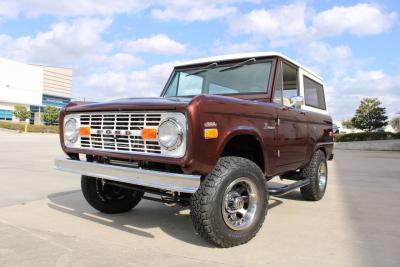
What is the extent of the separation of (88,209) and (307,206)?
10.7 ft

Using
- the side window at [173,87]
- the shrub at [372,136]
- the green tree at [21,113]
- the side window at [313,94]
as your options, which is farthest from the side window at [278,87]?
the green tree at [21,113]

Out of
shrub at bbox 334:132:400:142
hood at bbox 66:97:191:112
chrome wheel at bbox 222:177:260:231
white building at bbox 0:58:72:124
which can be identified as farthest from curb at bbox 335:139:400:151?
white building at bbox 0:58:72:124

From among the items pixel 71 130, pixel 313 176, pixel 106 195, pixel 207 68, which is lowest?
pixel 106 195

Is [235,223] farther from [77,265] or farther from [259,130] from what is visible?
[77,265]

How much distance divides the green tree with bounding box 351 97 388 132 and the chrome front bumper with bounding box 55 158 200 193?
4916cm

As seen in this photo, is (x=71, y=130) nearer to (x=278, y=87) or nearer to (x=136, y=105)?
(x=136, y=105)

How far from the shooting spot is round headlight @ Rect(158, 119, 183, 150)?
3.61 metres

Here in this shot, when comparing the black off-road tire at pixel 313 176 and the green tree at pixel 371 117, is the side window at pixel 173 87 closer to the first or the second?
the black off-road tire at pixel 313 176

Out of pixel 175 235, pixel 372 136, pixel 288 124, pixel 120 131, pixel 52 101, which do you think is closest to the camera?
pixel 120 131

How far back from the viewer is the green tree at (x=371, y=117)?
49281 mm

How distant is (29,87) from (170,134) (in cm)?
9861

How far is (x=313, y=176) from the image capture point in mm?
6223

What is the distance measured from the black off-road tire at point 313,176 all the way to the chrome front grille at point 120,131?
3.20 metres

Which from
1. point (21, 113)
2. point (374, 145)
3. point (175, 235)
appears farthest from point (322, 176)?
point (21, 113)
